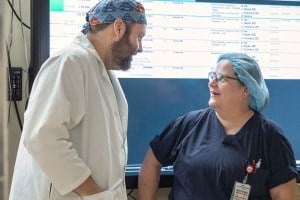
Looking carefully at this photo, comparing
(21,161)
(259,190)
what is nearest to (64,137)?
(21,161)

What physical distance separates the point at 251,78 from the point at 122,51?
25.7 inches

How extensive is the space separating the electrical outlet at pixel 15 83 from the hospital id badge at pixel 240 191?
3.77 ft

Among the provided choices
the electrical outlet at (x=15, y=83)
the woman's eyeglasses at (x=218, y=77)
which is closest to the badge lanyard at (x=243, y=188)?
the woman's eyeglasses at (x=218, y=77)

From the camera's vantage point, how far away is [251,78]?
1.97m

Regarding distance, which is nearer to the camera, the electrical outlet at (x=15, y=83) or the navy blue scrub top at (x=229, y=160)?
the navy blue scrub top at (x=229, y=160)

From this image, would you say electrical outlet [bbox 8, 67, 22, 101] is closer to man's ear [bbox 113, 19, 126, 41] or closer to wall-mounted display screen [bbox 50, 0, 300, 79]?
wall-mounted display screen [bbox 50, 0, 300, 79]

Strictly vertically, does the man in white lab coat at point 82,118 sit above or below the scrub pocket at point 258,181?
above

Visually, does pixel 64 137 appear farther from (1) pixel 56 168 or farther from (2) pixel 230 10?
(2) pixel 230 10

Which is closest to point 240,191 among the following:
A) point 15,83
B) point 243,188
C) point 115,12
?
point 243,188

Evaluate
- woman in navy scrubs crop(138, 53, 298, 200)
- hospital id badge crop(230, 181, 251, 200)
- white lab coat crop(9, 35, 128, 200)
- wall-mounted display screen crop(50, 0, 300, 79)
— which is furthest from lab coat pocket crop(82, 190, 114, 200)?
wall-mounted display screen crop(50, 0, 300, 79)

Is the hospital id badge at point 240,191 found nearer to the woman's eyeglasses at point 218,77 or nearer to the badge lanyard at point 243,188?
the badge lanyard at point 243,188

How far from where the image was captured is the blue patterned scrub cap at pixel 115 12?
Result: 163 cm

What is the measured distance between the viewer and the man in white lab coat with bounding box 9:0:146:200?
4.70 ft

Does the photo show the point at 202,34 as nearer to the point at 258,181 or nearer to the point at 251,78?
the point at 251,78
